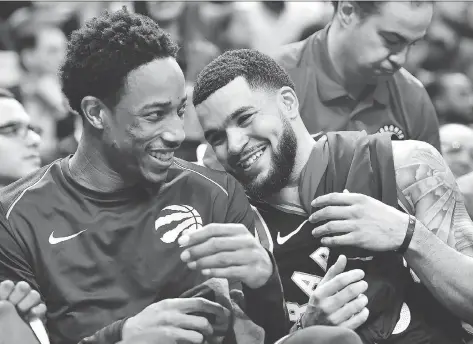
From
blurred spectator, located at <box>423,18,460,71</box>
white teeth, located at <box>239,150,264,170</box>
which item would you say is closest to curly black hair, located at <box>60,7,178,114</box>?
white teeth, located at <box>239,150,264,170</box>

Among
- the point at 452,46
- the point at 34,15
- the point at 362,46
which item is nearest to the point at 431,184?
the point at 362,46

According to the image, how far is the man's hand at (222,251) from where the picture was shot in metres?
0.95

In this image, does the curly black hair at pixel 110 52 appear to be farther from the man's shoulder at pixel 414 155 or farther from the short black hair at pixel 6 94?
the short black hair at pixel 6 94

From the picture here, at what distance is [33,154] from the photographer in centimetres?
154

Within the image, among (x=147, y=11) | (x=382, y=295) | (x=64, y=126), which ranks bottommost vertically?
(x=382, y=295)

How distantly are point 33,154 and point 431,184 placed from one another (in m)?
0.76

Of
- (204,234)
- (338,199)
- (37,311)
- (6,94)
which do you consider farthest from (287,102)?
(6,94)

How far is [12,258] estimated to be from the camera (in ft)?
3.42

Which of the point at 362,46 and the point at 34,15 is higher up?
the point at 34,15

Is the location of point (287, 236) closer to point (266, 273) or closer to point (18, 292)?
point (266, 273)

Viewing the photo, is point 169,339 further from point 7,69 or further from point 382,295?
point 7,69

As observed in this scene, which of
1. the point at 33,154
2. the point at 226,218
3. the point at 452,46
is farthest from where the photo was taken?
the point at 452,46

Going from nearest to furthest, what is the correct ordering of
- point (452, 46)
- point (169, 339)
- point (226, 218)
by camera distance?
1. point (169, 339)
2. point (226, 218)
3. point (452, 46)

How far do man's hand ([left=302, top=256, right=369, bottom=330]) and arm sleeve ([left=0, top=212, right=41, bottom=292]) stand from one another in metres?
0.38
